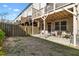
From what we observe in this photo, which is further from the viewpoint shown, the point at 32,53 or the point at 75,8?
the point at 75,8

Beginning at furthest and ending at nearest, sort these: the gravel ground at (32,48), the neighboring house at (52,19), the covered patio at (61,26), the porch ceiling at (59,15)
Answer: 1. the porch ceiling at (59,15)
2. the covered patio at (61,26)
3. the neighboring house at (52,19)
4. the gravel ground at (32,48)

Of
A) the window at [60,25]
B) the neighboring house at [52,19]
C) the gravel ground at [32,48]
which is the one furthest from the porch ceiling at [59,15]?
the gravel ground at [32,48]

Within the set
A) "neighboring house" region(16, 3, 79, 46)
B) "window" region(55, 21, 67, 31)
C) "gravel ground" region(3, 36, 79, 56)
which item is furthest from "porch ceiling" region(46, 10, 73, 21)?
"gravel ground" region(3, 36, 79, 56)

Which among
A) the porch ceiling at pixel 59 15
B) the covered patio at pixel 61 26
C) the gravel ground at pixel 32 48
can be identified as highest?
the porch ceiling at pixel 59 15

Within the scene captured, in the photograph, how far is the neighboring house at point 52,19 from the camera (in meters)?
8.55

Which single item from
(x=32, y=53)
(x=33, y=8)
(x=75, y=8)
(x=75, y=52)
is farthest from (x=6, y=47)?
(x=75, y=8)

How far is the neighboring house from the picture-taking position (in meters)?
8.55

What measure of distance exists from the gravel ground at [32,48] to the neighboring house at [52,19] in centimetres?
50

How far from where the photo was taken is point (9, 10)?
26.6ft

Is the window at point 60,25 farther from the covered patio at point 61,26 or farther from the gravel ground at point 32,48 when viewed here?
the gravel ground at point 32,48

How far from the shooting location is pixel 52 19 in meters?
9.93

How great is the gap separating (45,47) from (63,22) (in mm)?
2211

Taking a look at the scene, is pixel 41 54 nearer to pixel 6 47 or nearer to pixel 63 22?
pixel 6 47

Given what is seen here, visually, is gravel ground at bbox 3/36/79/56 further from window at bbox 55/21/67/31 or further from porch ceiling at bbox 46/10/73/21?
porch ceiling at bbox 46/10/73/21
